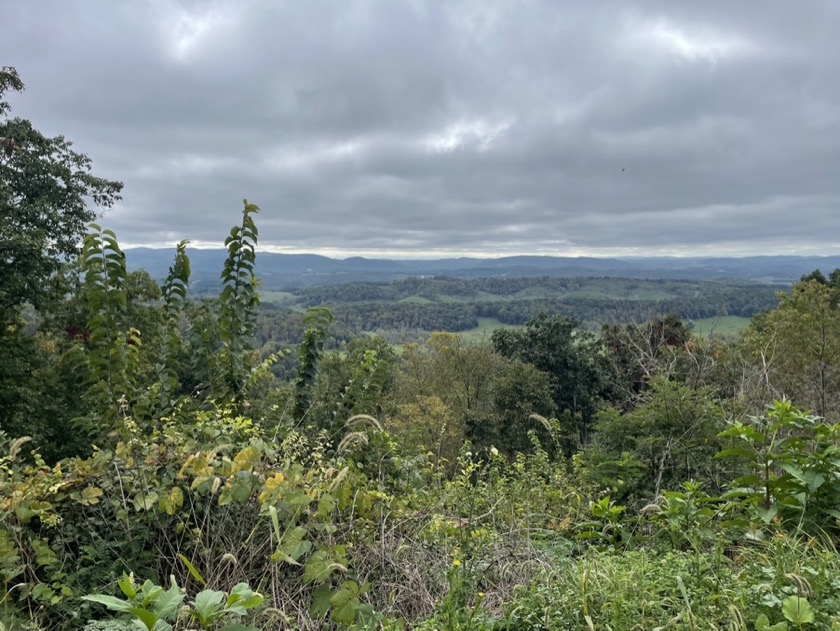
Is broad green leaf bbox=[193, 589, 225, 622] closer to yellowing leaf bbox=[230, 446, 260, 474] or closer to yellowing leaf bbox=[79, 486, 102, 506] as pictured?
yellowing leaf bbox=[230, 446, 260, 474]

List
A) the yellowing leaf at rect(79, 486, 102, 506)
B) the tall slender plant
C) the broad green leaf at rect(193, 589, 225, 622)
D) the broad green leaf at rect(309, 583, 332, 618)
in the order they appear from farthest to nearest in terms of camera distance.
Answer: the tall slender plant < the yellowing leaf at rect(79, 486, 102, 506) < the broad green leaf at rect(309, 583, 332, 618) < the broad green leaf at rect(193, 589, 225, 622)

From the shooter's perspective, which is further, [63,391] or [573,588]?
[63,391]

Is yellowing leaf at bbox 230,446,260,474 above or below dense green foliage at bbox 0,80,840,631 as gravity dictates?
above

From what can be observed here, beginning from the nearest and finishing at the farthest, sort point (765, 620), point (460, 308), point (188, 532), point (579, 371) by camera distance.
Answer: point (765, 620) → point (188, 532) → point (579, 371) → point (460, 308)

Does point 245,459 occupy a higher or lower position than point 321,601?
higher

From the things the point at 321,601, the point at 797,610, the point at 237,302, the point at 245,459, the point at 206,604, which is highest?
the point at 237,302

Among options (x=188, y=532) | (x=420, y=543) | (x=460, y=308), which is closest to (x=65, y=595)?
(x=188, y=532)

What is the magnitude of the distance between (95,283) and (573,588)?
15.7 feet

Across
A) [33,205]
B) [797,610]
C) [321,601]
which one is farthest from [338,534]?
[33,205]

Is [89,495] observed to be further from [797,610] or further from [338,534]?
[797,610]

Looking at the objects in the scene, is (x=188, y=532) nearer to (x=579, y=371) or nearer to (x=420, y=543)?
(x=420, y=543)

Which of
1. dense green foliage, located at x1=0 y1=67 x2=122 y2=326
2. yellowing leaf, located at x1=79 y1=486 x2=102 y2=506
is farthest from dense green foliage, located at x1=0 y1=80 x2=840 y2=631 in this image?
dense green foliage, located at x1=0 y1=67 x2=122 y2=326

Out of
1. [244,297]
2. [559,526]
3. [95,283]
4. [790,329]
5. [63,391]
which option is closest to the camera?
[559,526]

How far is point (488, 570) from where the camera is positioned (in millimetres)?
3064
